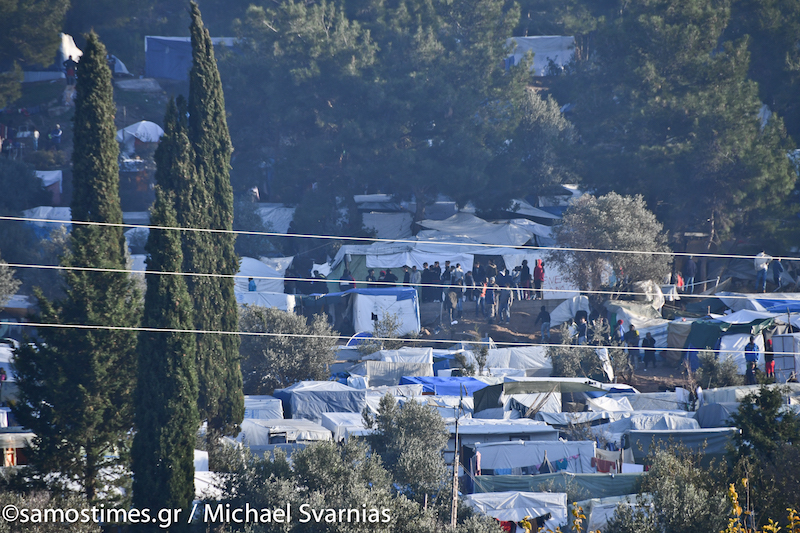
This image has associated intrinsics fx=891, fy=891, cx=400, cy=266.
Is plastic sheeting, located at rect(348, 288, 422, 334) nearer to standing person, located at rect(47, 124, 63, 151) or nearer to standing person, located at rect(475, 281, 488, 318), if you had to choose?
standing person, located at rect(475, 281, 488, 318)

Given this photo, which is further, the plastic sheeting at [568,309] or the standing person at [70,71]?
the standing person at [70,71]

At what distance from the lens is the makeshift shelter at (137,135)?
4778cm

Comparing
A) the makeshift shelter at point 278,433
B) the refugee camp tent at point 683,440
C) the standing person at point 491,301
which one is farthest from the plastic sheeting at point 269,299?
the refugee camp tent at point 683,440

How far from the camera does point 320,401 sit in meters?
21.4

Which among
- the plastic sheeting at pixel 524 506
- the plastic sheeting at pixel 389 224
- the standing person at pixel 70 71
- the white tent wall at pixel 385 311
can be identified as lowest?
the plastic sheeting at pixel 524 506

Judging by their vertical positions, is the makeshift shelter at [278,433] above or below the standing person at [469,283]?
below

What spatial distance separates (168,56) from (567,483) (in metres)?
48.7

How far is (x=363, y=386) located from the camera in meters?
23.2

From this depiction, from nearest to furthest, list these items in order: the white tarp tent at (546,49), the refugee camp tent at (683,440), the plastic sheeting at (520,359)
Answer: the refugee camp tent at (683,440)
the plastic sheeting at (520,359)
the white tarp tent at (546,49)

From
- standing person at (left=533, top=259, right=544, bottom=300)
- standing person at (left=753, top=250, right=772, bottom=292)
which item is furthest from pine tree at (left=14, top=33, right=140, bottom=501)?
standing person at (left=753, top=250, right=772, bottom=292)

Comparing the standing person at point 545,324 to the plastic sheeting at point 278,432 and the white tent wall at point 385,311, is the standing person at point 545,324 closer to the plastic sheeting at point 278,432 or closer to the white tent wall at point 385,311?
the white tent wall at point 385,311

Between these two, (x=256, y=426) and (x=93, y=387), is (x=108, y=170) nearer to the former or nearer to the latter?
(x=93, y=387)

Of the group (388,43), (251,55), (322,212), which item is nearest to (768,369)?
(322,212)

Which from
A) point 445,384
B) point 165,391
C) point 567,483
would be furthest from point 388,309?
point 165,391
